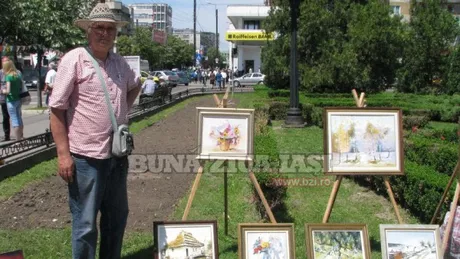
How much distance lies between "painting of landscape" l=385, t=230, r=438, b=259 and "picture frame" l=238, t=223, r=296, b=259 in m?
0.75

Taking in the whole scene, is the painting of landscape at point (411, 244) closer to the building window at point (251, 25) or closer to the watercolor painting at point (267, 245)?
the watercolor painting at point (267, 245)

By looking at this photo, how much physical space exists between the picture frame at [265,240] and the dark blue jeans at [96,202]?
932 millimetres

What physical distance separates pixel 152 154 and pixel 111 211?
19.5 ft

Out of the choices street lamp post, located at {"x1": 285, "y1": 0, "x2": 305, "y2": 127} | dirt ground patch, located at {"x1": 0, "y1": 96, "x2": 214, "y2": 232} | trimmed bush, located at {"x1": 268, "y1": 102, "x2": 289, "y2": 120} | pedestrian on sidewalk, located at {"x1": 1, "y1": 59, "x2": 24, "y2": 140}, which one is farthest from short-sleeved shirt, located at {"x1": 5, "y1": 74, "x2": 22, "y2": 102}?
trimmed bush, located at {"x1": 268, "y1": 102, "x2": 289, "y2": 120}

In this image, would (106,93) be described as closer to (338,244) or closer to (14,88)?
(338,244)

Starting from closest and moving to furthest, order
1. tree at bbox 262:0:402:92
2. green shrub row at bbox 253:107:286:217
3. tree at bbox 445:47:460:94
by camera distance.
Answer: green shrub row at bbox 253:107:286:217 → tree at bbox 262:0:402:92 → tree at bbox 445:47:460:94

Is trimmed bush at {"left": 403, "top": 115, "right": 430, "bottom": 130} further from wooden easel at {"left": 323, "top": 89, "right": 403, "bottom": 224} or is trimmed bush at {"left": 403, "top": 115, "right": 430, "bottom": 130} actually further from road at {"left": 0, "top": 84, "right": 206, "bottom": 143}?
wooden easel at {"left": 323, "top": 89, "right": 403, "bottom": 224}

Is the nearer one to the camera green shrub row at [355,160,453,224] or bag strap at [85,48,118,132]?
bag strap at [85,48,118,132]

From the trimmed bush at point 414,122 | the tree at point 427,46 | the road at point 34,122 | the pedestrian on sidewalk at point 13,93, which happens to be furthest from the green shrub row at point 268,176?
the tree at point 427,46

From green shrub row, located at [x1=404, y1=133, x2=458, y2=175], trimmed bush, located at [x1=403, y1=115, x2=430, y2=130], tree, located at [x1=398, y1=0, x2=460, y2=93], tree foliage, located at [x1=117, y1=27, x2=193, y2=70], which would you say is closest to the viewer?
green shrub row, located at [x1=404, y1=133, x2=458, y2=175]

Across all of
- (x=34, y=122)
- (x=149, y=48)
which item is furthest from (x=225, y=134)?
(x=149, y=48)

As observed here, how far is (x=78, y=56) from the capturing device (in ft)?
11.7

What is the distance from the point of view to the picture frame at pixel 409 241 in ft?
13.2

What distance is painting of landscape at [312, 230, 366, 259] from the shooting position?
13.2ft
